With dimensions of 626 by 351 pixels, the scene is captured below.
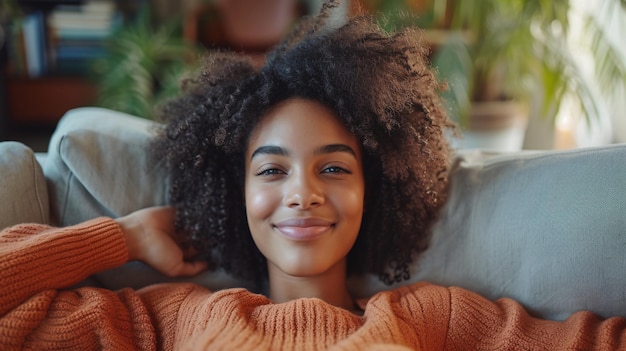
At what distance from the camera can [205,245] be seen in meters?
1.39

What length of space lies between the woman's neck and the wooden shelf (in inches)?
88.5

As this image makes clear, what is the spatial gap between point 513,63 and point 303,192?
1532 mm

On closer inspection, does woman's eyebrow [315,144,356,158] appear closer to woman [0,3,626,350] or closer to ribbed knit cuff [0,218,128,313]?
woman [0,3,626,350]

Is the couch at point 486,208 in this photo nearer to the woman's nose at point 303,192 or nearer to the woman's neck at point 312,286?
the woman's neck at point 312,286

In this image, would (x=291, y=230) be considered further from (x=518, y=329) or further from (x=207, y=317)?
(x=518, y=329)

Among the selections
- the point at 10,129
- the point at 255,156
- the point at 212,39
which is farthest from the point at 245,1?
the point at 255,156

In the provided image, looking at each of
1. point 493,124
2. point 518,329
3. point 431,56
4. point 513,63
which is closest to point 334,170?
point 518,329

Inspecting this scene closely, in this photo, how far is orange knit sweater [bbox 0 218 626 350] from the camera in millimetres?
1073

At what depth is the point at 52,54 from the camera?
129 inches

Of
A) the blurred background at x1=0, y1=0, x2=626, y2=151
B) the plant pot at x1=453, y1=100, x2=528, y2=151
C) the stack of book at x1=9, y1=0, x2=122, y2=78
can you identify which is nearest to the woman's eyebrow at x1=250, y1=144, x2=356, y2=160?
the blurred background at x1=0, y1=0, x2=626, y2=151

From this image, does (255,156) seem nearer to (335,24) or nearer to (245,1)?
(335,24)

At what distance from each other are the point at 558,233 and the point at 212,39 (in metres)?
2.84

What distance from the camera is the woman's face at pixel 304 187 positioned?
121 cm

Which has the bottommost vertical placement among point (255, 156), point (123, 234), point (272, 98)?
point (123, 234)
